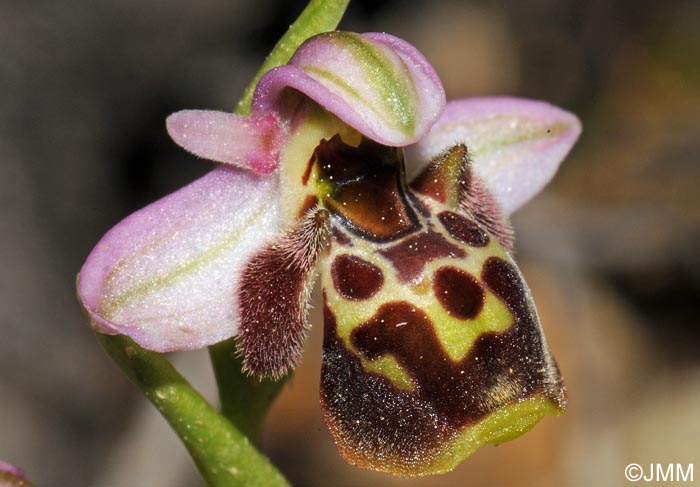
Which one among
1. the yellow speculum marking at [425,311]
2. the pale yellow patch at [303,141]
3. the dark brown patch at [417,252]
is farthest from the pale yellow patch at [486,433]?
the pale yellow patch at [303,141]

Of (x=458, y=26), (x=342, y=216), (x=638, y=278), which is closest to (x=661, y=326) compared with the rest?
(x=638, y=278)

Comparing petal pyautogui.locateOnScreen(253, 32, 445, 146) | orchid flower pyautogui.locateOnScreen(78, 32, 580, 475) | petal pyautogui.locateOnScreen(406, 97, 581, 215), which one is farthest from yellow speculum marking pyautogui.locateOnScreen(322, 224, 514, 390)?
petal pyautogui.locateOnScreen(406, 97, 581, 215)

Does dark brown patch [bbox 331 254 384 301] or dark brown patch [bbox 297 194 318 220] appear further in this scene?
dark brown patch [bbox 297 194 318 220]

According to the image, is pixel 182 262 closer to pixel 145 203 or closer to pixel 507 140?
pixel 507 140

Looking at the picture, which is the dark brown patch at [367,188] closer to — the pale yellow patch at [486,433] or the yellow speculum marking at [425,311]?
the yellow speculum marking at [425,311]

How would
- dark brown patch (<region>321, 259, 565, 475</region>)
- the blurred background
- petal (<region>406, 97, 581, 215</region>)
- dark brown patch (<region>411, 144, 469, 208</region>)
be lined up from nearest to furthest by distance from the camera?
1. dark brown patch (<region>321, 259, 565, 475</region>)
2. dark brown patch (<region>411, 144, 469, 208</region>)
3. petal (<region>406, 97, 581, 215</region>)
4. the blurred background

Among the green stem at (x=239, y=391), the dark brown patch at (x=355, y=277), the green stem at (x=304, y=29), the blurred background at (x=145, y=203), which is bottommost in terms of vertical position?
the blurred background at (x=145, y=203)

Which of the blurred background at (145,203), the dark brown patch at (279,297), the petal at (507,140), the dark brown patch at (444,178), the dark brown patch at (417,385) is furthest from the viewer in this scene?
the blurred background at (145,203)

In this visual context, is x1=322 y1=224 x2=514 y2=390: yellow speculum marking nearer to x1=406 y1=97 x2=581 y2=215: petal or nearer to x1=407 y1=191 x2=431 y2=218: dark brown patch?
x1=407 y1=191 x2=431 y2=218: dark brown patch
